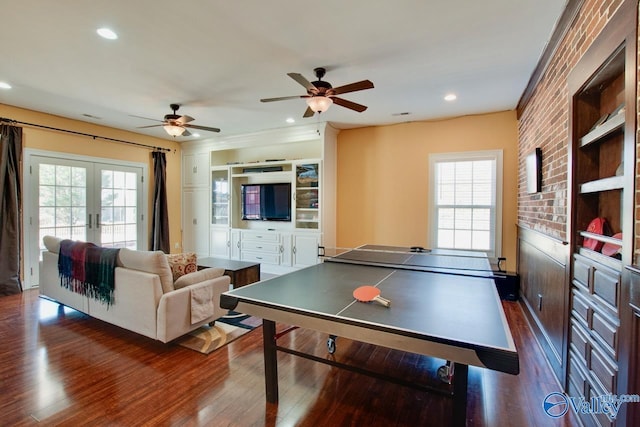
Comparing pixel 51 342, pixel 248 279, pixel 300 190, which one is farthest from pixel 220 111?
pixel 51 342

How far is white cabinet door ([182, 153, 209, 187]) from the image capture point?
669 cm

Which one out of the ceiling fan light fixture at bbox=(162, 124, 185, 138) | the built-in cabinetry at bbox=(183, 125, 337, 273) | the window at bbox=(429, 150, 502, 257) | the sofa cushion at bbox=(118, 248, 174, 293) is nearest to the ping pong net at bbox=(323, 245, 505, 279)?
the sofa cushion at bbox=(118, 248, 174, 293)

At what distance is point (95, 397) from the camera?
82.5 inches

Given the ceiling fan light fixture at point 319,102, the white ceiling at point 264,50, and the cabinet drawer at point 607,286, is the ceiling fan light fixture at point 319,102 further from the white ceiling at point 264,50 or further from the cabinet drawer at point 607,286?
the cabinet drawer at point 607,286

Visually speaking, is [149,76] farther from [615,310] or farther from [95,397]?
[615,310]

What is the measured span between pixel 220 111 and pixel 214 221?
9.05ft

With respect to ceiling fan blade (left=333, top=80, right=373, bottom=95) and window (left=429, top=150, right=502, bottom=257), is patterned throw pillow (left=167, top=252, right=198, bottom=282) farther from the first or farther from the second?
window (left=429, top=150, right=502, bottom=257)

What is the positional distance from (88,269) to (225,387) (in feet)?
6.87

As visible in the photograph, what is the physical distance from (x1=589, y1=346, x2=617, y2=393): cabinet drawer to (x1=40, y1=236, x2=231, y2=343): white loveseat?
116 inches

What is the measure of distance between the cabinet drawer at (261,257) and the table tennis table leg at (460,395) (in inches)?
182

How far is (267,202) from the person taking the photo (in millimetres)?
6070

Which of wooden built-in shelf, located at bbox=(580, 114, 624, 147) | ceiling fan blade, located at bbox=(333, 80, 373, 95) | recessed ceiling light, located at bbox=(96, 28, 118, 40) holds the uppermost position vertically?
recessed ceiling light, located at bbox=(96, 28, 118, 40)

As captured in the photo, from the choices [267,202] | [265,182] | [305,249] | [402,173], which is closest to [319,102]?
[402,173]

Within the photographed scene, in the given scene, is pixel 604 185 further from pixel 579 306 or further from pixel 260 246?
pixel 260 246
